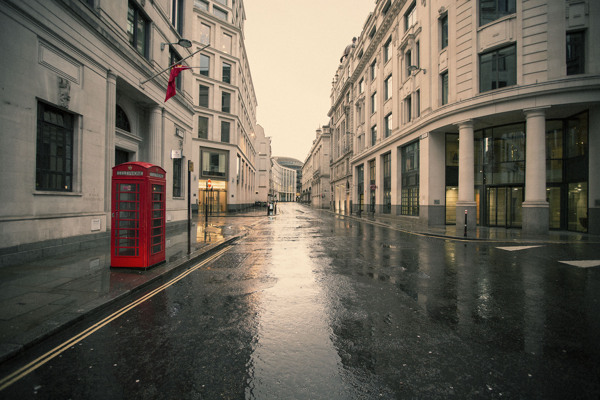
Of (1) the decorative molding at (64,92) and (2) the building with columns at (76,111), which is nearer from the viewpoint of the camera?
(2) the building with columns at (76,111)

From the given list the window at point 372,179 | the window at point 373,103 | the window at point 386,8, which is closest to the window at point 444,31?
the window at point 386,8

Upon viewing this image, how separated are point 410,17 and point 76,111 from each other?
2781 cm

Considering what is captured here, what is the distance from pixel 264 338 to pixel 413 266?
572cm

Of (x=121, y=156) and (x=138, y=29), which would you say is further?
(x=121, y=156)

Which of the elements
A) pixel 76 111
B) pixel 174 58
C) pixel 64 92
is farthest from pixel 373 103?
pixel 64 92

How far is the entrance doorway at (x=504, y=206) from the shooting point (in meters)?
18.6

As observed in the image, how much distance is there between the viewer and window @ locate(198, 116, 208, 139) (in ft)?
116

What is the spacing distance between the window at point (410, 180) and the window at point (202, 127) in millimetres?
25331

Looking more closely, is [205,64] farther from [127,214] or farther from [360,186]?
[127,214]

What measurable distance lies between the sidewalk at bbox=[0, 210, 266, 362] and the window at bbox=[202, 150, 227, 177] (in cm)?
2860

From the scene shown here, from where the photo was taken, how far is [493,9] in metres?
17.2

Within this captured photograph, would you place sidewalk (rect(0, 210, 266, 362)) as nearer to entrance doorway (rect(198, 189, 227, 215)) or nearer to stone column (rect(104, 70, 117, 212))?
stone column (rect(104, 70, 117, 212))

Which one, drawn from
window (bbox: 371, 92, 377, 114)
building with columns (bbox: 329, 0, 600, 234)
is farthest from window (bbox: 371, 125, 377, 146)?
building with columns (bbox: 329, 0, 600, 234)

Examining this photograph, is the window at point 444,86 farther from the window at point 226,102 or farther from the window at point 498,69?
the window at point 226,102
